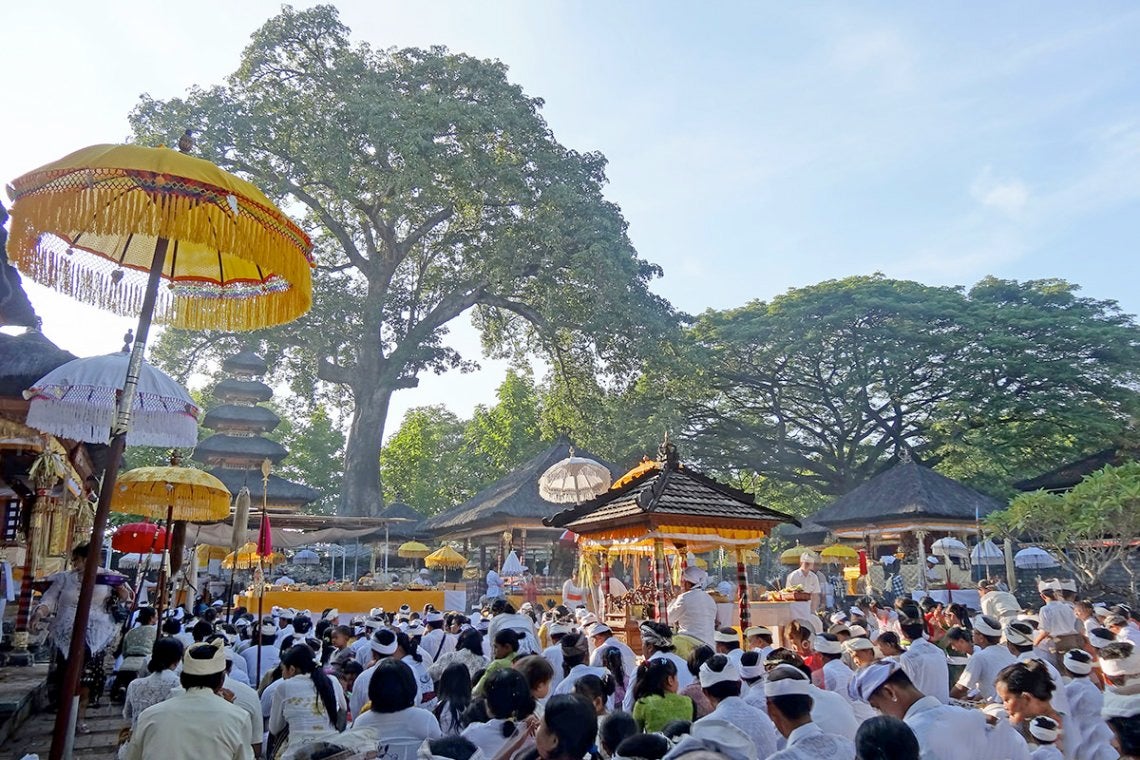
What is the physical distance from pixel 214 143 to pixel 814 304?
76.2ft

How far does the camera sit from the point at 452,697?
18.7ft

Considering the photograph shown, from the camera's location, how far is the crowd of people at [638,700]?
3.65 m

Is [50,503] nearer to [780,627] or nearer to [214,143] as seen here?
[780,627]

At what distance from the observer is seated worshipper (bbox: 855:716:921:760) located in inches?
134

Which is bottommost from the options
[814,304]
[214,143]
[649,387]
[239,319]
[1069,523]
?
[1069,523]

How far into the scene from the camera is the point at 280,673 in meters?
6.67

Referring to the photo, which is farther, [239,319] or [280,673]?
[280,673]

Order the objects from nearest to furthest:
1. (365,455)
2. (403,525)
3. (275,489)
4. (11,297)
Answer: (11,297) → (275,489) → (403,525) → (365,455)

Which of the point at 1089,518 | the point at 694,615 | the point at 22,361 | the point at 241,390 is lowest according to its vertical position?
the point at 694,615

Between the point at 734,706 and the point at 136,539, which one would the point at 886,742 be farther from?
the point at 136,539

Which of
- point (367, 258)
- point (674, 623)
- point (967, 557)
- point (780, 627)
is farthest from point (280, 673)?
point (367, 258)

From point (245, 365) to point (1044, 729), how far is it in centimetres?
3079

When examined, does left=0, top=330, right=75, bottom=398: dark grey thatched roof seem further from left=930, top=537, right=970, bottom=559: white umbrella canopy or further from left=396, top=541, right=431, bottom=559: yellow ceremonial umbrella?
left=396, top=541, right=431, bottom=559: yellow ceremonial umbrella

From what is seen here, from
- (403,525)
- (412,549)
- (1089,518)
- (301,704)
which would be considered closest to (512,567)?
(412,549)
